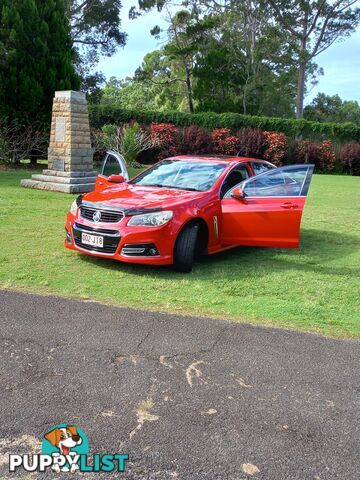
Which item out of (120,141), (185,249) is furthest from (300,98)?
(185,249)

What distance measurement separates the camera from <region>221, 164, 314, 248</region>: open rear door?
6.38 meters

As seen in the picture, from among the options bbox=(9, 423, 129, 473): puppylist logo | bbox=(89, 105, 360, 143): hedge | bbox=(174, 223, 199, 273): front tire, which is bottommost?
bbox=(9, 423, 129, 473): puppylist logo

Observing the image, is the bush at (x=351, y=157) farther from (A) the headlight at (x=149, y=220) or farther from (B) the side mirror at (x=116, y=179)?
(A) the headlight at (x=149, y=220)

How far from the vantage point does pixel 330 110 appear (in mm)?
60750

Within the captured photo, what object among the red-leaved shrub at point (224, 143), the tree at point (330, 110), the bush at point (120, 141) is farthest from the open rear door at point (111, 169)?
the tree at point (330, 110)

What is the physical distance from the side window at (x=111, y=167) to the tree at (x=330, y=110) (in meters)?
50.0

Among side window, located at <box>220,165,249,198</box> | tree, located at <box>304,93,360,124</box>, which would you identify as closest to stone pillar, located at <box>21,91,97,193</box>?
side window, located at <box>220,165,249,198</box>

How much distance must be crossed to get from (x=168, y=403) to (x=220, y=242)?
375 cm

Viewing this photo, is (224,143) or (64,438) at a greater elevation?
(224,143)

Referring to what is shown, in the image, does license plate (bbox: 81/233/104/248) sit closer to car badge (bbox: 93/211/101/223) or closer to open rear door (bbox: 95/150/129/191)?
car badge (bbox: 93/211/101/223)

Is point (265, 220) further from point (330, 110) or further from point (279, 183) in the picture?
point (330, 110)

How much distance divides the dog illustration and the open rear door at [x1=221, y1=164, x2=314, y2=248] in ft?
13.6

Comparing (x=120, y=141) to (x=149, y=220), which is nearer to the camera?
(x=149, y=220)

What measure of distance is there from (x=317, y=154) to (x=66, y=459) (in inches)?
990
